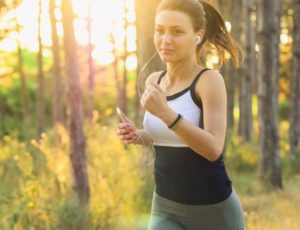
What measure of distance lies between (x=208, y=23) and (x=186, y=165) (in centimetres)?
75

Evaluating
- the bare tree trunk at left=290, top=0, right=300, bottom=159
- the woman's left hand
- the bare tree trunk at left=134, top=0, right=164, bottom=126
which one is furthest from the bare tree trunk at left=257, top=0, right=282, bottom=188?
the woman's left hand

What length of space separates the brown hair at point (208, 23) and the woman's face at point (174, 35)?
0.11 ft

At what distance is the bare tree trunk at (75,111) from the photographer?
7.73m

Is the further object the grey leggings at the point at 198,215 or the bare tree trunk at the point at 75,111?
the bare tree trunk at the point at 75,111

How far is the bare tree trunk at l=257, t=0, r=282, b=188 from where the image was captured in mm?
10250

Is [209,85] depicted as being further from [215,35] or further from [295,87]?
[295,87]

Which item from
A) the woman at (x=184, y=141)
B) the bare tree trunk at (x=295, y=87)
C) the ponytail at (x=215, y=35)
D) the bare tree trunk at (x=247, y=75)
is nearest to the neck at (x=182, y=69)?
the woman at (x=184, y=141)

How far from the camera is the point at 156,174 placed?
10.3 ft

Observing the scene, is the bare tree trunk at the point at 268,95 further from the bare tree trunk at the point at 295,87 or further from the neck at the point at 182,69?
the neck at the point at 182,69

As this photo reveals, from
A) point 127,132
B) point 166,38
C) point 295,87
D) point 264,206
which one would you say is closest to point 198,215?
point 127,132

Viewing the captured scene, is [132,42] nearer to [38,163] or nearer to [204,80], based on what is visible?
[38,163]

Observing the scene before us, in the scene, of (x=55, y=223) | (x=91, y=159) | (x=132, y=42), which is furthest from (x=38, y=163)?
(x=132, y=42)

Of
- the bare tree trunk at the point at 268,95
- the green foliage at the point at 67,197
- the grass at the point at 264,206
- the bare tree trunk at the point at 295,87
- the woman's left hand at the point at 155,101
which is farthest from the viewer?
the bare tree trunk at the point at 295,87

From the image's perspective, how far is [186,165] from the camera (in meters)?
2.96
